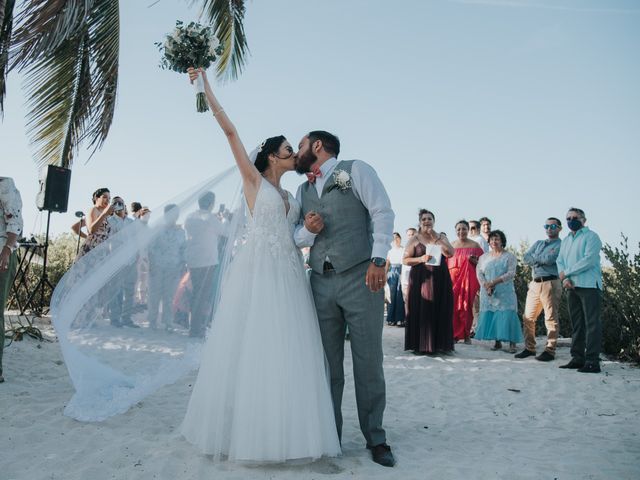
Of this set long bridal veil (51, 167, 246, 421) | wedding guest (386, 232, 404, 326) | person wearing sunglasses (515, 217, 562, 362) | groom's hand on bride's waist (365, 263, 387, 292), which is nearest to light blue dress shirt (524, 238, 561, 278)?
person wearing sunglasses (515, 217, 562, 362)

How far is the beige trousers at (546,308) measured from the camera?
7.59 m

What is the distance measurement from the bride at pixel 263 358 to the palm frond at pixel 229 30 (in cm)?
520

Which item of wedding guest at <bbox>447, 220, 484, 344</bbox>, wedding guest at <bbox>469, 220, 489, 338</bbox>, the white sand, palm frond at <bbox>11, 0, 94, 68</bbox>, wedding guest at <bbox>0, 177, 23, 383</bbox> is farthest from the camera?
wedding guest at <bbox>469, 220, 489, 338</bbox>

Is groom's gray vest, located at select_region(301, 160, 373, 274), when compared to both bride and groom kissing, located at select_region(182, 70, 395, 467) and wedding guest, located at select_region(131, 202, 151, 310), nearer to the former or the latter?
bride and groom kissing, located at select_region(182, 70, 395, 467)

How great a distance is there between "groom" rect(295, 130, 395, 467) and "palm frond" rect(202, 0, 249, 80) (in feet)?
18.7

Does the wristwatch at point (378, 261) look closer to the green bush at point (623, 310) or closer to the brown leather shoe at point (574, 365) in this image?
the brown leather shoe at point (574, 365)

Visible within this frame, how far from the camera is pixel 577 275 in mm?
6621

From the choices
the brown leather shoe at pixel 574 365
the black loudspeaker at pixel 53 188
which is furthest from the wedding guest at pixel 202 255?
the black loudspeaker at pixel 53 188

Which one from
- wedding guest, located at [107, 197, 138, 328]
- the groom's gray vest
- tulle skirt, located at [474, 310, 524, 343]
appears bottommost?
tulle skirt, located at [474, 310, 524, 343]

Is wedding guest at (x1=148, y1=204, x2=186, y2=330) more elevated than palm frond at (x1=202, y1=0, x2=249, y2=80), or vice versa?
palm frond at (x1=202, y1=0, x2=249, y2=80)

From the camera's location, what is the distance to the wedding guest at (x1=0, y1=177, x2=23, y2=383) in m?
4.80

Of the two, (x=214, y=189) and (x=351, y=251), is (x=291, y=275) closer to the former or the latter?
(x=351, y=251)

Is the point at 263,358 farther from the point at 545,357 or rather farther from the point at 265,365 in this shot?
the point at 545,357

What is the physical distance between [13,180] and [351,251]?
11.6ft
